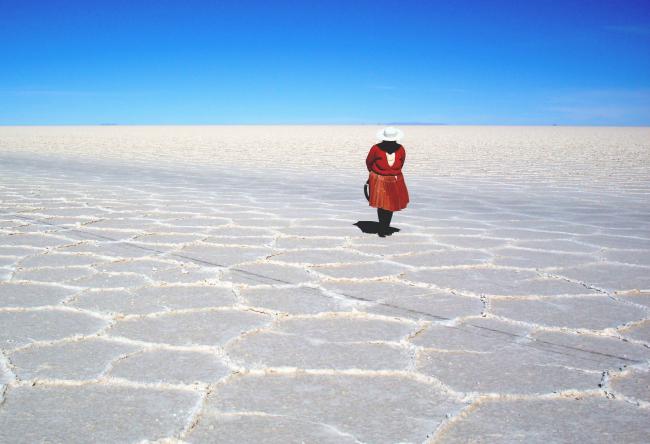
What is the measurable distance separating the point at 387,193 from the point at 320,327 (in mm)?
1817

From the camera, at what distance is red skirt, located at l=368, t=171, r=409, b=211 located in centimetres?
383

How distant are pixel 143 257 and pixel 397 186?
165 cm

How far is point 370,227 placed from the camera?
4227 mm

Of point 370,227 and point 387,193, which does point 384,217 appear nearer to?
point 387,193

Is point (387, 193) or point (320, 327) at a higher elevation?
point (387, 193)

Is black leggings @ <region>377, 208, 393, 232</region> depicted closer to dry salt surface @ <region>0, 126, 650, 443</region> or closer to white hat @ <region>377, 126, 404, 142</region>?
dry salt surface @ <region>0, 126, 650, 443</region>

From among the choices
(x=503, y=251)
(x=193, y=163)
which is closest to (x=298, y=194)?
(x=503, y=251)

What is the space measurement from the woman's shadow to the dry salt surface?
7 cm

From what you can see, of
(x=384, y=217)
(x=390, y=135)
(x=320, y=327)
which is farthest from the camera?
(x=384, y=217)

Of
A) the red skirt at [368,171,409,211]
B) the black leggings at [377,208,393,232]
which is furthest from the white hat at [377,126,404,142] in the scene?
the black leggings at [377,208,393,232]

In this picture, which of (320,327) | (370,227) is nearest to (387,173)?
(370,227)

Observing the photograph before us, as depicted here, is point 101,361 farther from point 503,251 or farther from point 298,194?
point 298,194

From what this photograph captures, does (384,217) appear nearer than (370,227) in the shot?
Yes

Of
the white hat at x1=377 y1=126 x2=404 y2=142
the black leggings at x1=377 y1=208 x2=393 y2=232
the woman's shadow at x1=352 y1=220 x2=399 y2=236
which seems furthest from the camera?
the woman's shadow at x1=352 y1=220 x2=399 y2=236
